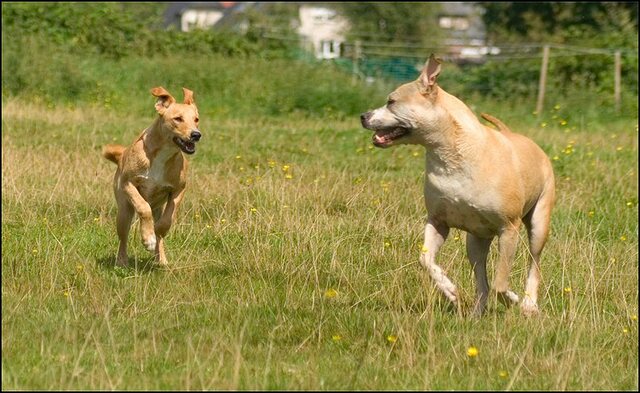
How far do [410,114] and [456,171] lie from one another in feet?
1.52

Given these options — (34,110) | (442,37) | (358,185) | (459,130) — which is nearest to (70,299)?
(459,130)

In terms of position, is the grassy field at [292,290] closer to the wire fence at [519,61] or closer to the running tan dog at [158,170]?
the running tan dog at [158,170]

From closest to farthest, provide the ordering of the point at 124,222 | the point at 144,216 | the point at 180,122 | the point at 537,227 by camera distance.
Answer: the point at 537,227 → the point at 144,216 → the point at 124,222 → the point at 180,122

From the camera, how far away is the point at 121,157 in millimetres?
9133

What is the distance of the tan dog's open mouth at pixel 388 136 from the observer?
24.0 feet

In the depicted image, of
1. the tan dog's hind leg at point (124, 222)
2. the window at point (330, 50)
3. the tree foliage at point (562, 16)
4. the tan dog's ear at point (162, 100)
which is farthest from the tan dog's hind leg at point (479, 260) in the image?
the tree foliage at point (562, 16)

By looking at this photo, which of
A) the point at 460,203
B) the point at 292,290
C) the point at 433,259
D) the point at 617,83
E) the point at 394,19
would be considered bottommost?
the point at 394,19

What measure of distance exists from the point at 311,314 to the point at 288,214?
2.63 metres

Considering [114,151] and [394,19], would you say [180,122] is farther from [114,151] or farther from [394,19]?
[394,19]

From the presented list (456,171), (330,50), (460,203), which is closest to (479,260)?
(460,203)

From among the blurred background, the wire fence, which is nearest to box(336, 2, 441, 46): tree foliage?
the blurred background

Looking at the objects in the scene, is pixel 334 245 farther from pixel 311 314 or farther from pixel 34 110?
pixel 34 110

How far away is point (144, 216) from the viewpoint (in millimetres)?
8406

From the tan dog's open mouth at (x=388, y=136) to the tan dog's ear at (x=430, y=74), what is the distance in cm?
29
